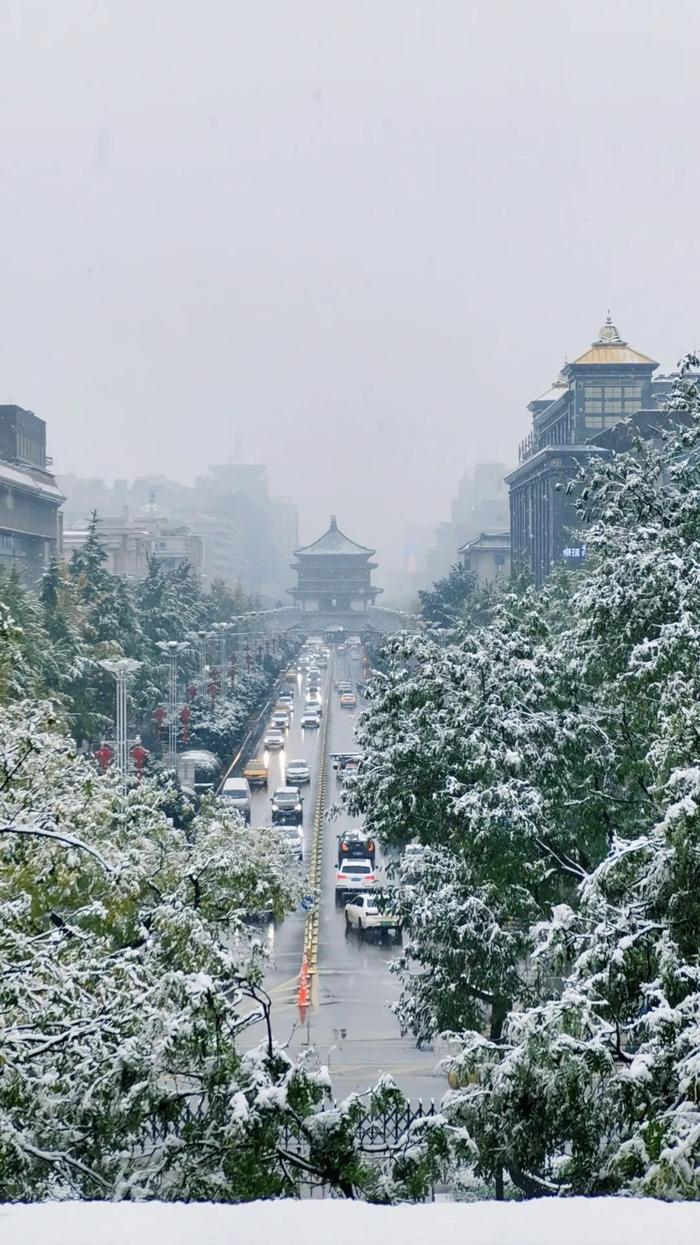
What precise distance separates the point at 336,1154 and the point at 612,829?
750 centimetres

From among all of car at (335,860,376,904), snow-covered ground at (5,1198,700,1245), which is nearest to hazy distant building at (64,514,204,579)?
car at (335,860,376,904)

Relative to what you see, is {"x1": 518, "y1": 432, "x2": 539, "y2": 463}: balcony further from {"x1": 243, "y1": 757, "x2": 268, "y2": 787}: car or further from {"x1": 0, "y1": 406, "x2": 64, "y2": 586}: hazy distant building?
{"x1": 243, "y1": 757, "x2": 268, "y2": 787}: car

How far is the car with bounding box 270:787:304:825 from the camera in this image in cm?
3419

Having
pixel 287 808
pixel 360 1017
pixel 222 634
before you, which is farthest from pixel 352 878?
pixel 222 634

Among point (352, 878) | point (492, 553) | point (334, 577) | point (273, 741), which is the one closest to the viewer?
point (352, 878)

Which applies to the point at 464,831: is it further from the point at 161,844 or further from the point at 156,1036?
the point at 156,1036

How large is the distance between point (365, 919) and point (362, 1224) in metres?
20.8

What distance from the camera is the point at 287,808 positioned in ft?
113

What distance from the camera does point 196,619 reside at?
71312 millimetres

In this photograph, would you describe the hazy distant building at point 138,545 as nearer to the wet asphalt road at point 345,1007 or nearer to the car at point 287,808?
the car at point 287,808

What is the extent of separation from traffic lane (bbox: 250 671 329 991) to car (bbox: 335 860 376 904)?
949mm

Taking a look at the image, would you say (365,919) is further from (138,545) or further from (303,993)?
(138,545)

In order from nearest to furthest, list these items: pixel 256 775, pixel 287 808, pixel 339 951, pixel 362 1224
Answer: pixel 362 1224, pixel 339 951, pixel 287 808, pixel 256 775

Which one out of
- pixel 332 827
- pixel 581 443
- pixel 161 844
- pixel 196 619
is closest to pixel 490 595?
pixel 581 443
